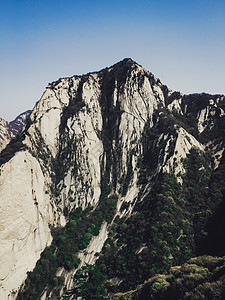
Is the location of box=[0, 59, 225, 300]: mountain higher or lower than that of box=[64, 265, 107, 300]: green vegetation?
higher

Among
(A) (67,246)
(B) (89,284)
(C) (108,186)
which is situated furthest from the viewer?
(C) (108,186)

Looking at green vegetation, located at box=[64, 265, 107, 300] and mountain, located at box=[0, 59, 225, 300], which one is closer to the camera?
green vegetation, located at box=[64, 265, 107, 300]

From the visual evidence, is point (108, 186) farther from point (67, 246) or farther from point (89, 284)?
Result: point (89, 284)

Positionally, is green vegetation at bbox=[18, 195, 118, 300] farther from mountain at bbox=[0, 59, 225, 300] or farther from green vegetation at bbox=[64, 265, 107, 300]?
green vegetation at bbox=[64, 265, 107, 300]

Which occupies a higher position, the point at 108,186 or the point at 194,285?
the point at 108,186

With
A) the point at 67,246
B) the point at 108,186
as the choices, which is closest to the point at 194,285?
the point at 67,246

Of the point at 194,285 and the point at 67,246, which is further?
the point at 67,246

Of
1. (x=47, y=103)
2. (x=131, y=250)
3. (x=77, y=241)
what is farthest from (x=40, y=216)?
(x=47, y=103)

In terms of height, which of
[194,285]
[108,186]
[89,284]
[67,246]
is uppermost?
[108,186]

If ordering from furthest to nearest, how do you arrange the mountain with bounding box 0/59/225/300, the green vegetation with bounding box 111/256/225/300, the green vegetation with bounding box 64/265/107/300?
the mountain with bounding box 0/59/225/300
the green vegetation with bounding box 64/265/107/300
the green vegetation with bounding box 111/256/225/300

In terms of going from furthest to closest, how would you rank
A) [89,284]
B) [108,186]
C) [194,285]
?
[108,186] < [89,284] < [194,285]

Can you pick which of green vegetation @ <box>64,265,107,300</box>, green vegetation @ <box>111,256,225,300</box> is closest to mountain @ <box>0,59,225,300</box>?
green vegetation @ <box>64,265,107,300</box>
